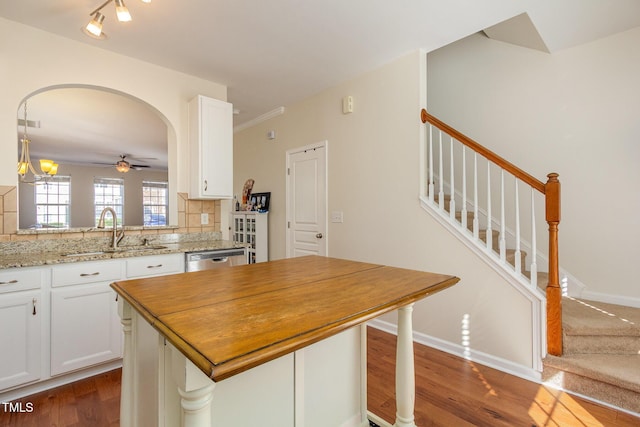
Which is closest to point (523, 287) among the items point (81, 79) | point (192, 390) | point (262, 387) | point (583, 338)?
point (583, 338)

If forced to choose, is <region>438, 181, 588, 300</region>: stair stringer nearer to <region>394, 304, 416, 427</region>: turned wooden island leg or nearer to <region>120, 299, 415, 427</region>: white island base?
<region>394, 304, 416, 427</region>: turned wooden island leg

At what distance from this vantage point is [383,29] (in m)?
2.51

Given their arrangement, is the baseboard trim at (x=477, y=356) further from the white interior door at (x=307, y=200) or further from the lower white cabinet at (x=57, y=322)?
the lower white cabinet at (x=57, y=322)

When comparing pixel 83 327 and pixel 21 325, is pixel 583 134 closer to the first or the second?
pixel 83 327

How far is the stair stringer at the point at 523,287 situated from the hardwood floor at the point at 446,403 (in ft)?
0.81

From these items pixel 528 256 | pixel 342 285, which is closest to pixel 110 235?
pixel 342 285

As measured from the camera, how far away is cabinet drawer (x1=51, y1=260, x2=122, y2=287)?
2093 millimetres

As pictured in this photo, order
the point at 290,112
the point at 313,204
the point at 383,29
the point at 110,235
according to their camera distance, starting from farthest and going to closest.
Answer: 1. the point at 290,112
2. the point at 313,204
3. the point at 110,235
4. the point at 383,29

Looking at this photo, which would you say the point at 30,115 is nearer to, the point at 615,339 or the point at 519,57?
the point at 519,57

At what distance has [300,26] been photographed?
96.3 inches

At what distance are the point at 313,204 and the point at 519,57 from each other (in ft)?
8.93

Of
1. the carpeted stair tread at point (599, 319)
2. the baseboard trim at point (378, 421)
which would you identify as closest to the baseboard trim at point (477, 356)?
the carpeted stair tread at point (599, 319)

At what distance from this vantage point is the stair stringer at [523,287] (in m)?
2.14

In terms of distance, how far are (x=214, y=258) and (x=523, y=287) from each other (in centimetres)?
251
